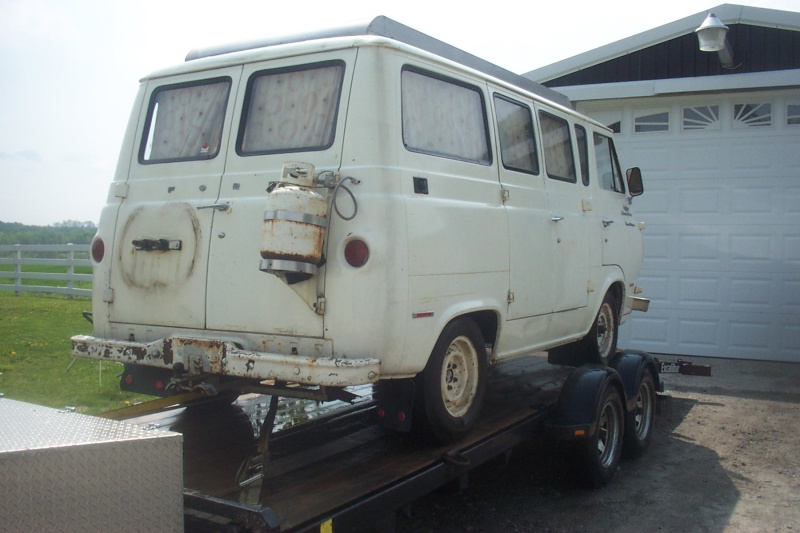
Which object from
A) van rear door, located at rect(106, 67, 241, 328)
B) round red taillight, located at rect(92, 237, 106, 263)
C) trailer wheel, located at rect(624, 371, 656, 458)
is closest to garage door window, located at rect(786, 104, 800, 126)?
trailer wheel, located at rect(624, 371, 656, 458)

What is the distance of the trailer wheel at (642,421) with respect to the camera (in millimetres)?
6098

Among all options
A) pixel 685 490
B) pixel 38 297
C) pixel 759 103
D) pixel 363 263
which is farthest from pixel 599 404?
pixel 38 297

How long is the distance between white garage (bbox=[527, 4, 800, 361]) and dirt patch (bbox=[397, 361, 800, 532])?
2804 millimetres

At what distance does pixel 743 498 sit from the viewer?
545 centimetres

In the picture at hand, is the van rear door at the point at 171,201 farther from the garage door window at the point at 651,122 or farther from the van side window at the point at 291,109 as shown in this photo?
the garage door window at the point at 651,122

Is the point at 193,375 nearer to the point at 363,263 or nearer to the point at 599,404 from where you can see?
the point at 363,263

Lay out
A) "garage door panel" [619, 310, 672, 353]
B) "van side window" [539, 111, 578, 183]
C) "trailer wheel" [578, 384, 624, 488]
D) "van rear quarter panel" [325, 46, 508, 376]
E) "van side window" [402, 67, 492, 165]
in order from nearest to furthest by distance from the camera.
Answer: "van rear quarter panel" [325, 46, 508, 376], "van side window" [402, 67, 492, 165], "trailer wheel" [578, 384, 624, 488], "van side window" [539, 111, 578, 183], "garage door panel" [619, 310, 672, 353]

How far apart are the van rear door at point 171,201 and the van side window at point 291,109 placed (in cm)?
15

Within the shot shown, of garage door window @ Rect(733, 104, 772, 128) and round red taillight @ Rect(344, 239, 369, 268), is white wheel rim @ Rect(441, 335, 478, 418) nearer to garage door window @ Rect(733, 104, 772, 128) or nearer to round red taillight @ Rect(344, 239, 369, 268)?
round red taillight @ Rect(344, 239, 369, 268)

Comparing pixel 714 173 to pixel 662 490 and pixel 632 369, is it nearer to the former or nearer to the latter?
pixel 632 369

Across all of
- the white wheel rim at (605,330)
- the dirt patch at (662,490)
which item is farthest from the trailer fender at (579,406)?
the white wheel rim at (605,330)

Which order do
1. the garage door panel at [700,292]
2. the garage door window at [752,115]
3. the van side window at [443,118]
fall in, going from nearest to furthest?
the van side window at [443,118] < the garage door window at [752,115] < the garage door panel at [700,292]

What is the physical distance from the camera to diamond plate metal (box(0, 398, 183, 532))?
2.39 metres

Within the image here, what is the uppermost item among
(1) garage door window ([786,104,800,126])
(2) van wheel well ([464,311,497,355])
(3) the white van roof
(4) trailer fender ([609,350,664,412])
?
(1) garage door window ([786,104,800,126])
